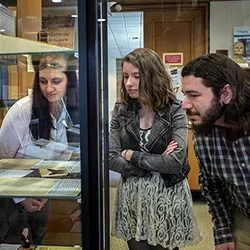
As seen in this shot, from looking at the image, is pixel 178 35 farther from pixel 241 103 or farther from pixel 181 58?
pixel 241 103

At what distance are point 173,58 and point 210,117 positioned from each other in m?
0.59

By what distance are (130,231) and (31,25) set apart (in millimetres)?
818

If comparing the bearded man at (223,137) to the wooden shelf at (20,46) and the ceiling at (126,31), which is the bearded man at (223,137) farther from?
the wooden shelf at (20,46)

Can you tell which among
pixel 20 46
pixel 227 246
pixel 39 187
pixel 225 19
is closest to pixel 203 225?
pixel 227 246

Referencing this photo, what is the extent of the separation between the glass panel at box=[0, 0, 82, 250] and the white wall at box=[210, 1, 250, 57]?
867mm

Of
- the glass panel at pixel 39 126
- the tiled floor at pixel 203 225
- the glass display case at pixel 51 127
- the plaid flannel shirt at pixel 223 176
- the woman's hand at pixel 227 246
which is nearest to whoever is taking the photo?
the glass display case at pixel 51 127

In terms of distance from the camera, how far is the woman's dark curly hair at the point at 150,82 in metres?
1.04

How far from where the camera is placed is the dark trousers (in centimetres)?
94

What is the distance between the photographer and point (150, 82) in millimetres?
1045

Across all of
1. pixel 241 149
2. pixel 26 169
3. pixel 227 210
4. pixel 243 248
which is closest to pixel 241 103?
pixel 241 149

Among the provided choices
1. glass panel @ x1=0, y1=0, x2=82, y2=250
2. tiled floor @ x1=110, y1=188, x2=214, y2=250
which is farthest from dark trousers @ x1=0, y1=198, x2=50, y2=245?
tiled floor @ x1=110, y1=188, x2=214, y2=250

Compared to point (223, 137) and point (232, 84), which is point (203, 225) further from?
point (232, 84)

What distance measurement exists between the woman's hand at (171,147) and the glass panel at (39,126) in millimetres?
368

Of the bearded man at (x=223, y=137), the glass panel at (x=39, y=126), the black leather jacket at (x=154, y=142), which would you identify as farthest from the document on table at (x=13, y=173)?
the bearded man at (x=223, y=137)
